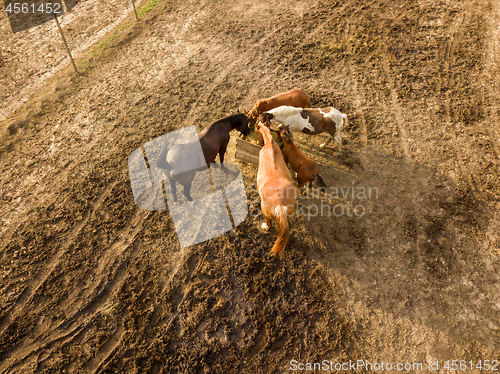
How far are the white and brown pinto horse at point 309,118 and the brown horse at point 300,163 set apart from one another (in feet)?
1.31

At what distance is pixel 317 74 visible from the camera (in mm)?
8695

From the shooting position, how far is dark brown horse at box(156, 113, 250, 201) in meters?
5.66

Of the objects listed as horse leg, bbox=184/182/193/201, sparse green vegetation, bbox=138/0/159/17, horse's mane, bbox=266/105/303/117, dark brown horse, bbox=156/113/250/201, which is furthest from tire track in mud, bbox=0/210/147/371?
sparse green vegetation, bbox=138/0/159/17

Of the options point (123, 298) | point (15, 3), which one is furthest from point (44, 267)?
point (15, 3)

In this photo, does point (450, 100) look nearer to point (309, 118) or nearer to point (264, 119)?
point (309, 118)

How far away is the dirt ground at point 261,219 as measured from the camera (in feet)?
→ 15.2

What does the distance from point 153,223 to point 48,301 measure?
2.25 meters

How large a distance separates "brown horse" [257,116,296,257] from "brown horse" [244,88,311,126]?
124cm

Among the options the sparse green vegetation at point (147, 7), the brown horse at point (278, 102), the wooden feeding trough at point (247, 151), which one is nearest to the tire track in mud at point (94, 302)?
the wooden feeding trough at point (247, 151)

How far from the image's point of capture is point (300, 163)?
5.81 m

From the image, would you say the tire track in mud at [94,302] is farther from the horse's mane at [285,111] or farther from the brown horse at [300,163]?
the horse's mane at [285,111]

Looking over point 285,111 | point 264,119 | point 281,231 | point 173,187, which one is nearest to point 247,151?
point 264,119

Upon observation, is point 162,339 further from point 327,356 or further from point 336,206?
point 336,206

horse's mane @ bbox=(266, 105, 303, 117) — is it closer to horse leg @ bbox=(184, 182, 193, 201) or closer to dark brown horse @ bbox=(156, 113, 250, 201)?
dark brown horse @ bbox=(156, 113, 250, 201)
